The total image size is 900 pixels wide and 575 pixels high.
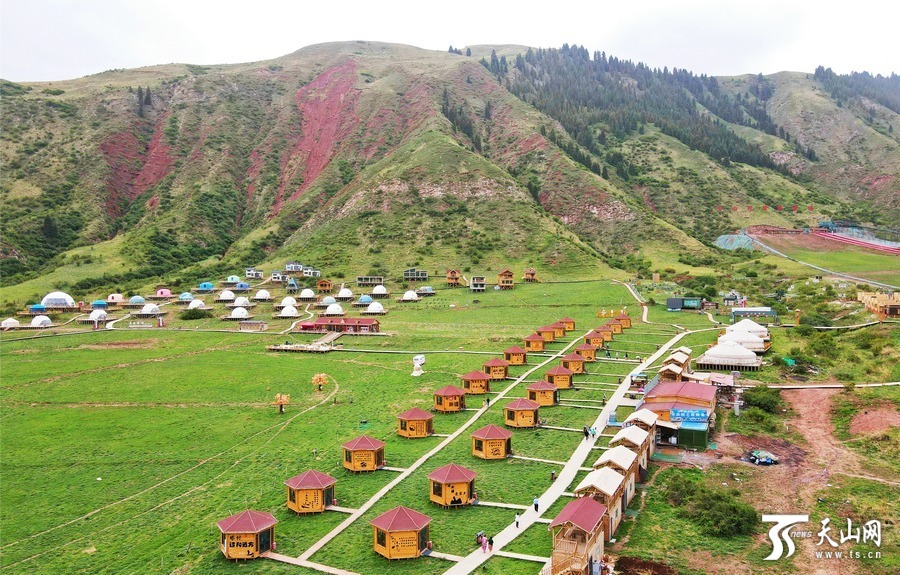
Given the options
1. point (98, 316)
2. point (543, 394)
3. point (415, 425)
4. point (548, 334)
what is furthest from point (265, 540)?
point (98, 316)

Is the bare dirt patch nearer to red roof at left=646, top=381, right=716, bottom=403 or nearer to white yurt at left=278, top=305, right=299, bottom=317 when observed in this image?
red roof at left=646, top=381, right=716, bottom=403

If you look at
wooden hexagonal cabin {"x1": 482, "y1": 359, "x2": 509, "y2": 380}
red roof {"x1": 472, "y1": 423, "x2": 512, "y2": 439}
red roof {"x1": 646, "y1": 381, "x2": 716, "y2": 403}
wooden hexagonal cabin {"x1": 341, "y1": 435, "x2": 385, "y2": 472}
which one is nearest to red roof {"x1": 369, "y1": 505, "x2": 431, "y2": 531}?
wooden hexagonal cabin {"x1": 341, "y1": 435, "x2": 385, "y2": 472}

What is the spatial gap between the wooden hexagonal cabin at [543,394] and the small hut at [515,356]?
1284 centimetres

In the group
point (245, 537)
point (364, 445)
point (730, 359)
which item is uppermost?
point (730, 359)

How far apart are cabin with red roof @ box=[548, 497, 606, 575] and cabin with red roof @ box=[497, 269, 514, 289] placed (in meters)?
80.5

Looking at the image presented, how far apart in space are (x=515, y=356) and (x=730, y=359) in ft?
69.1

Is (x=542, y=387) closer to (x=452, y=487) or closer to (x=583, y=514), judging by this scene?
(x=452, y=487)

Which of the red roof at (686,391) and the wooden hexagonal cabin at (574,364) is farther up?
the red roof at (686,391)

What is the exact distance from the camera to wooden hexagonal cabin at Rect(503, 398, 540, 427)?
4625 cm

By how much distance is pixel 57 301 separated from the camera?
102 metres

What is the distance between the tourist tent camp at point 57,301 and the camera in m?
101

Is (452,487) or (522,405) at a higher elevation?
(522,405)

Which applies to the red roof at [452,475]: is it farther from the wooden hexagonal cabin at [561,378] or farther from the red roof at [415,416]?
the wooden hexagonal cabin at [561,378]

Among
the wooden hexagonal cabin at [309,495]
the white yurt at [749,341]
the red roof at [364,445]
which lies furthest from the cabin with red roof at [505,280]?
the wooden hexagonal cabin at [309,495]
